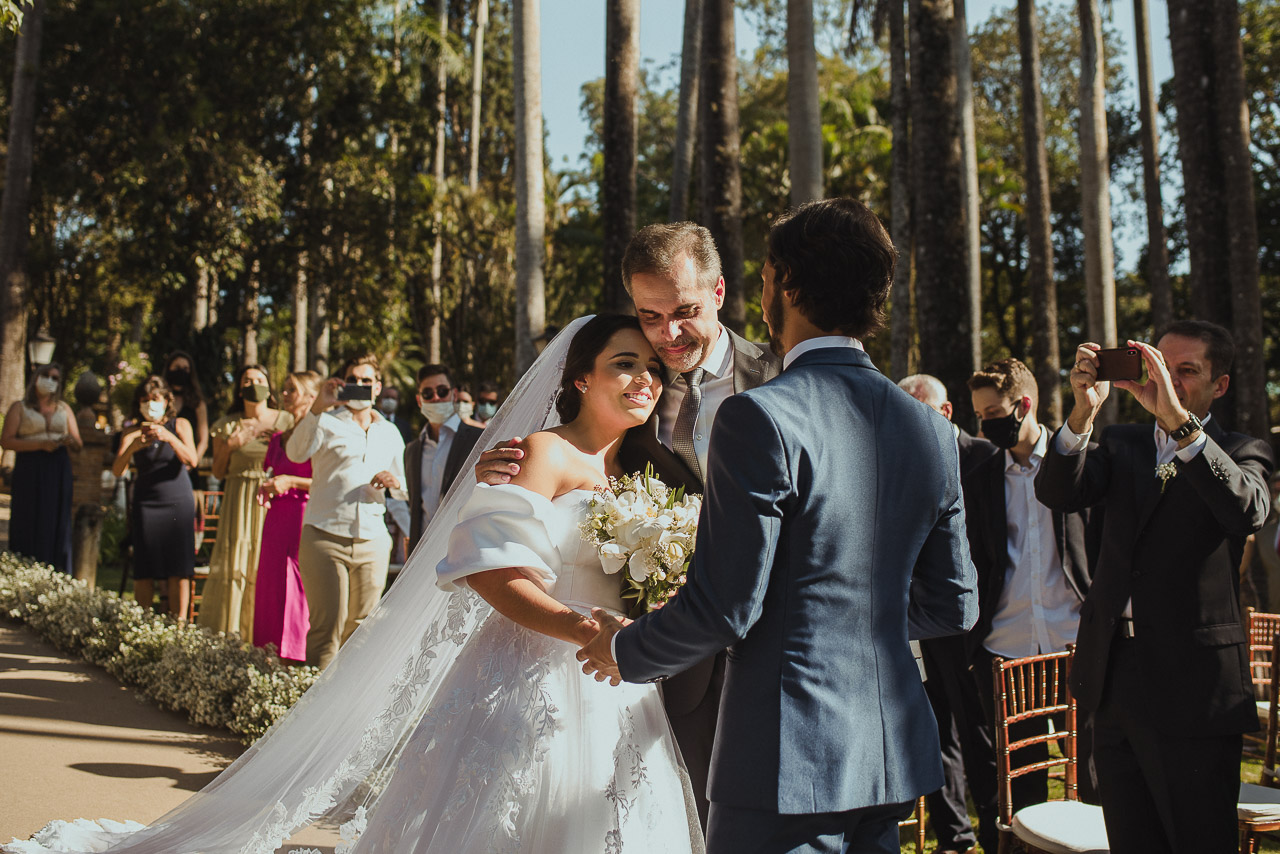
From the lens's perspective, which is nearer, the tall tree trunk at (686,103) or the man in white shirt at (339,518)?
the man in white shirt at (339,518)

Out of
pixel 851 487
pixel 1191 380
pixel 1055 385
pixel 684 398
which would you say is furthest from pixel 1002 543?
pixel 1055 385

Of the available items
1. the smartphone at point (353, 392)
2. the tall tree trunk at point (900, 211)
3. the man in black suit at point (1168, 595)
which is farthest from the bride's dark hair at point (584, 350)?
the tall tree trunk at point (900, 211)

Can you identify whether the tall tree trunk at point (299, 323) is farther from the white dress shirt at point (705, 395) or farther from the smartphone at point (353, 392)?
the white dress shirt at point (705, 395)

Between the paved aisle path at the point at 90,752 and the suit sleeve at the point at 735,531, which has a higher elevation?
the suit sleeve at the point at 735,531

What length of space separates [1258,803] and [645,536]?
96.5 inches

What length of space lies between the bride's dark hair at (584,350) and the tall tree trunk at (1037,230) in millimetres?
15829

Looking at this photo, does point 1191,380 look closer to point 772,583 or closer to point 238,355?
point 772,583

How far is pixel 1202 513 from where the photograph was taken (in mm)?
3330

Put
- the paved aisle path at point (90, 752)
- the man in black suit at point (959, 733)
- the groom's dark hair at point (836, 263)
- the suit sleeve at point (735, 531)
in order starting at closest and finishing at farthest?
the suit sleeve at point (735, 531), the groom's dark hair at point (836, 263), the man in black suit at point (959, 733), the paved aisle path at point (90, 752)

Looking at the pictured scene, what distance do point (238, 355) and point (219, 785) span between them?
76.1 feet

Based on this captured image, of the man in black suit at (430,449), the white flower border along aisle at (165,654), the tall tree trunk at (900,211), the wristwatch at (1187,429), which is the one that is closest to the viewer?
the wristwatch at (1187,429)

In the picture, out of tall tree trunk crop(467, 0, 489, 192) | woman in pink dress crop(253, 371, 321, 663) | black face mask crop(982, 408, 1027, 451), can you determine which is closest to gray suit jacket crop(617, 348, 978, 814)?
black face mask crop(982, 408, 1027, 451)

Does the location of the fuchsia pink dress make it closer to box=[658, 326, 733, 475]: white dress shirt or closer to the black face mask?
box=[658, 326, 733, 475]: white dress shirt

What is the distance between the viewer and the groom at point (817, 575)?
84.2 inches
